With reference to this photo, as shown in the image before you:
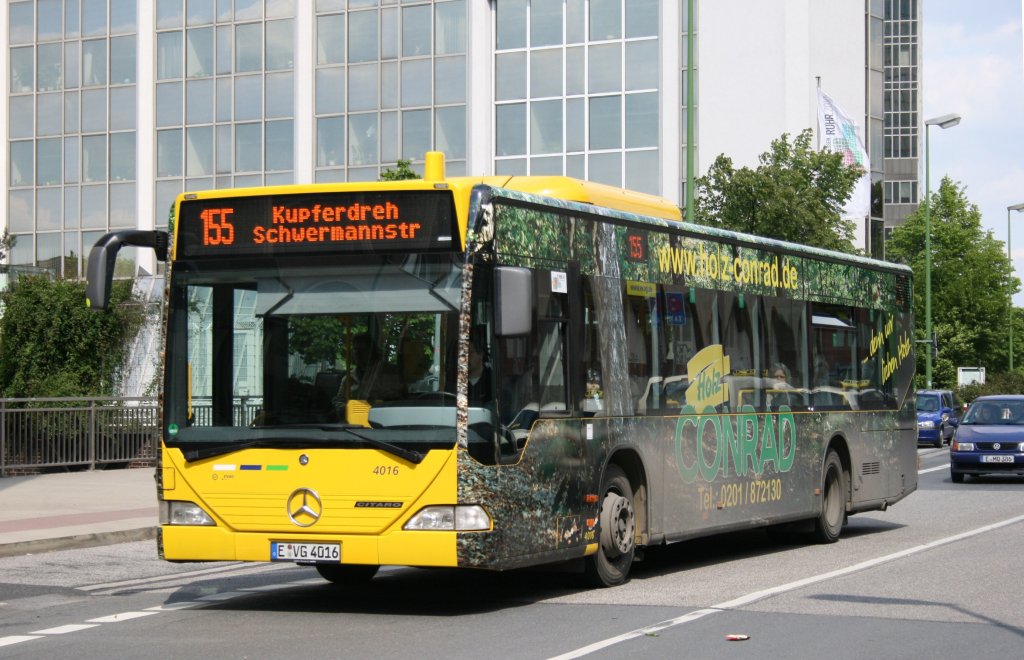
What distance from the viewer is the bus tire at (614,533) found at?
38.7 feet

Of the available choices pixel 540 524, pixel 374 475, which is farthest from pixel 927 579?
pixel 374 475

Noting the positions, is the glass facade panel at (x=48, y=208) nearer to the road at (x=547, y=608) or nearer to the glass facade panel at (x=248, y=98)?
the glass facade panel at (x=248, y=98)

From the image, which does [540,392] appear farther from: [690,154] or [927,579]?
[690,154]

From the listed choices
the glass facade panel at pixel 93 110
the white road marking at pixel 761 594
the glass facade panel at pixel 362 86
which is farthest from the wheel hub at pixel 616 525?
the glass facade panel at pixel 93 110

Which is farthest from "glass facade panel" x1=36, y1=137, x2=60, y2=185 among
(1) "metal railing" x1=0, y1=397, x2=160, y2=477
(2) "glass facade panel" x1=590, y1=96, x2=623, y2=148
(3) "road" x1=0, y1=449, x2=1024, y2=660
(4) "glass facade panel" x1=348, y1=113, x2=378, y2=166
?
(3) "road" x1=0, y1=449, x2=1024, y2=660

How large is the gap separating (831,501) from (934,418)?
1155 inches

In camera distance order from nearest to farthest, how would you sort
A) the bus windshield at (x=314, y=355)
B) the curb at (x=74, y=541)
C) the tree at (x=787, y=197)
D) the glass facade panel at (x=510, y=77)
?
the bus windshield at (x=314, y=355) < the curb at (x=74, y=541) < the tree at (x=787, y=197) < the glass facade panel at (x=510, y=77)

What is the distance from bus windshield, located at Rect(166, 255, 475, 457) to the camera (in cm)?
1022

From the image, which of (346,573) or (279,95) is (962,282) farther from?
(346,573)

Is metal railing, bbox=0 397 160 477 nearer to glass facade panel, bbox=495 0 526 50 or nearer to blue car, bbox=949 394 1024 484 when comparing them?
blue car, bbox=949 394 1024 484

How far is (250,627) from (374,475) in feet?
4.18

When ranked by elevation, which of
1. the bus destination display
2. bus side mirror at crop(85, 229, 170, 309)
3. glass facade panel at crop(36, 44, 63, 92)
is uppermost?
glass facade panel at crop(36, 44, 63, 92)

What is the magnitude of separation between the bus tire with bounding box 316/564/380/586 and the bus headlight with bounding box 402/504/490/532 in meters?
2.51

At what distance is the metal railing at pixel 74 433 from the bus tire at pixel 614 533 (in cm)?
1392
